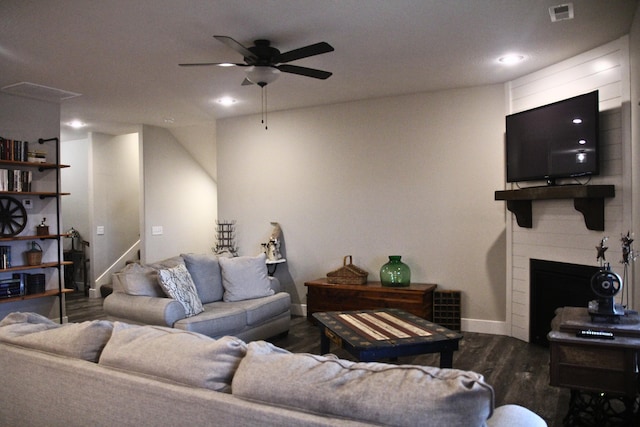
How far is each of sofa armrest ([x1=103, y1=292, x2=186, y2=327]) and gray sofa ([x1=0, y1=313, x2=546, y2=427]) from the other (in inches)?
70.0

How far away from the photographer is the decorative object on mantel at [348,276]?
518cm

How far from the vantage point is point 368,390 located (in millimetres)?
1048

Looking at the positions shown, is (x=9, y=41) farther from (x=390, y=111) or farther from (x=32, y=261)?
(x=390, y=111)

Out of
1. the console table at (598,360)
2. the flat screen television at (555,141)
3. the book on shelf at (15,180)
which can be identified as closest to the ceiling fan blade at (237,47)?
the console table at (598,360)

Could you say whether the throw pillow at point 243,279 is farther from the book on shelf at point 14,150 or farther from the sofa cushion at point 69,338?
the sofa cushion at point 69,338

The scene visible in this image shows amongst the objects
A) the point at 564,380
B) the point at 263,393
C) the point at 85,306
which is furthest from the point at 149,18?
the point at 85,306

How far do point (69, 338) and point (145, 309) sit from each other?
218cm

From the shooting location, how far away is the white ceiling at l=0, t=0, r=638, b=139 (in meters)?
2.95

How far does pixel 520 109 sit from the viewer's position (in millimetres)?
4582

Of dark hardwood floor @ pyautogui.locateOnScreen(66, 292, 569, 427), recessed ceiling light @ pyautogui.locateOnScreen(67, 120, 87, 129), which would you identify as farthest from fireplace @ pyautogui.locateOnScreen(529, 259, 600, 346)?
recessed ceiling light @ pyautogui.locateOnScreen(67, 120, 87, 129)

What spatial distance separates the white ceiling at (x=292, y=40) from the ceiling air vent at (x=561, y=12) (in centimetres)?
5

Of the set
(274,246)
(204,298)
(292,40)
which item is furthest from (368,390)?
(274,246)

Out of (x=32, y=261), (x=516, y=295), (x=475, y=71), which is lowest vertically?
(x=516, y=295)

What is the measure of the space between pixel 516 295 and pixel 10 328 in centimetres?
431
